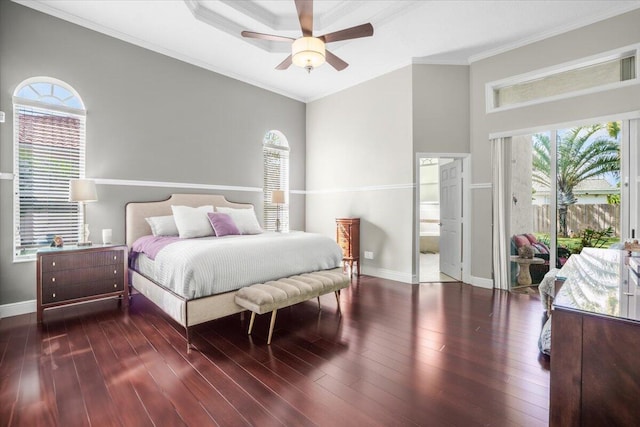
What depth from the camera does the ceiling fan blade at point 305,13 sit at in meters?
2.57

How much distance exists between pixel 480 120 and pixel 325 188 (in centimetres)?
291

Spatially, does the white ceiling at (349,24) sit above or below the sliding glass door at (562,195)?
above

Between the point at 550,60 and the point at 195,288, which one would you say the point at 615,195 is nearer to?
the point at 550,60

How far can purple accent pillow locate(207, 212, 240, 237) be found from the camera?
4.04 m

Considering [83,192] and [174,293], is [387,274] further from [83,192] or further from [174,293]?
[83,192]

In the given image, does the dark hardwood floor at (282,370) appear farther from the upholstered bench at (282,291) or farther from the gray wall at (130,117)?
the gray wall at (130,117)

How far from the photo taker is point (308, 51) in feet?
9.55

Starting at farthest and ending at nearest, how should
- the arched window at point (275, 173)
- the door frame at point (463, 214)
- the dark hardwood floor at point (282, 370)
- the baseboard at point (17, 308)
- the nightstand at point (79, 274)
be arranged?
1. the arched window at point (275, 173)
2. the door frame at point (463, 214)
3. the baseboard at point (17, 308)
4. the nightstand at point (79, 274)
5. the dark hardwood floor at point (282, 370)

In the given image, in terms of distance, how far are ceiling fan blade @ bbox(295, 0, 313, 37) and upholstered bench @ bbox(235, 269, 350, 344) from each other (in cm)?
244

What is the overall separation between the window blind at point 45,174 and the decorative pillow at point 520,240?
583cm

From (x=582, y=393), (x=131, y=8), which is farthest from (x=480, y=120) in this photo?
(x=131, y=8)

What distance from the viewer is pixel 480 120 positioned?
4.61 metres

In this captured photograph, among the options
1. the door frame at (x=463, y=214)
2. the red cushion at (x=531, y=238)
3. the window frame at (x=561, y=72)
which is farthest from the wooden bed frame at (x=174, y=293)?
the window frame at (x=561, y=72)

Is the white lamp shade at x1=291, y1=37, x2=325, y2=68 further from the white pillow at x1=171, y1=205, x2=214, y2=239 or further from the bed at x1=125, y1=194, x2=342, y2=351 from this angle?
the white pillow at x1=171, y1=205, x2=214, y2=239
